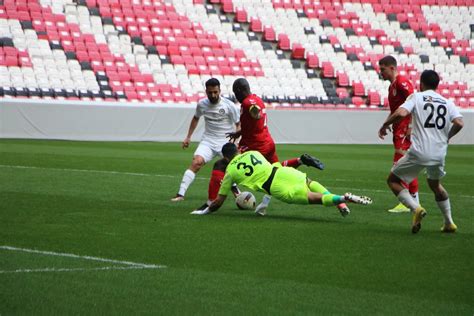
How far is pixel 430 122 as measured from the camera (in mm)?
10602

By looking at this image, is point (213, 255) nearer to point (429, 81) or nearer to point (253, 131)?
point (429, 81)

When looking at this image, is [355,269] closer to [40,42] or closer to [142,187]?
[142,187]

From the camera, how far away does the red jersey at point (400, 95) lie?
13406 mm

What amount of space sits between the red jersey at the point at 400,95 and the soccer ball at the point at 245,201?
229 cm

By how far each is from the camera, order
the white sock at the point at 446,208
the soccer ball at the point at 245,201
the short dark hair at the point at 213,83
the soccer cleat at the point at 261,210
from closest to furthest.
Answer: the white sock at the point at 446,208, the soccer cleat at the point at 261,210, the soccer ball at the point at 245,201, the short dark hair at the point at 213,83

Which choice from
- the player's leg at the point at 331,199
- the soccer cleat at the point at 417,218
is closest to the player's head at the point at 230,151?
the player's leg at the point at 331,199

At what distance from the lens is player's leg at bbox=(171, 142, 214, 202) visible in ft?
46.9

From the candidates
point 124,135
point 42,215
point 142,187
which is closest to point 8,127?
point 124,135

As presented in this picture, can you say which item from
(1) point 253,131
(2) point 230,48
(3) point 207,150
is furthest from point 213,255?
(2) point 230,48

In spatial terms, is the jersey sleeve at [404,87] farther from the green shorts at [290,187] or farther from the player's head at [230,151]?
the player's head at [230,151]

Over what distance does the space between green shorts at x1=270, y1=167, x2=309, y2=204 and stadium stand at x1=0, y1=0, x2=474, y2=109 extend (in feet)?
69.3

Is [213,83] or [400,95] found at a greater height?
[213,83]

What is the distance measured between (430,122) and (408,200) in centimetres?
92

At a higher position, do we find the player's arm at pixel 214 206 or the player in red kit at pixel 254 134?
the player in red kit at pixel 254 134
